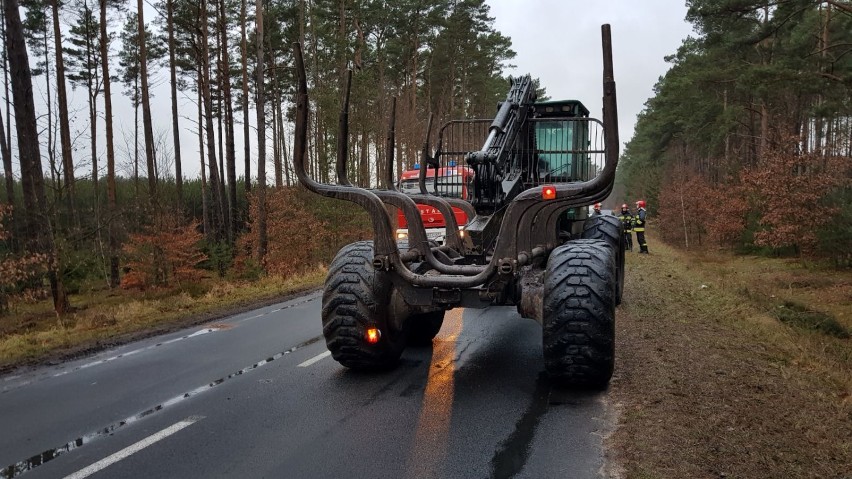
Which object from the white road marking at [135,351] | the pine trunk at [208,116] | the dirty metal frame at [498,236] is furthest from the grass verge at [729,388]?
the pine trunk at [208,116]

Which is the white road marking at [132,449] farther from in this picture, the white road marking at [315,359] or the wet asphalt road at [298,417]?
the white road marking at [315,359]

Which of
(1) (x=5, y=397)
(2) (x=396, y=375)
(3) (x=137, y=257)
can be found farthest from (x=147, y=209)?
(2) (x=396, y=375)

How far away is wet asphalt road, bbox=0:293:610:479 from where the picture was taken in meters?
4.05

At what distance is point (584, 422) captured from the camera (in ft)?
15.5

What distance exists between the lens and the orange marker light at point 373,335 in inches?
232

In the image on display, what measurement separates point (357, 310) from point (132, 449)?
224 centimetres

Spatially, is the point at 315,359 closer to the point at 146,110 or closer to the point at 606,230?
the point at 606,230

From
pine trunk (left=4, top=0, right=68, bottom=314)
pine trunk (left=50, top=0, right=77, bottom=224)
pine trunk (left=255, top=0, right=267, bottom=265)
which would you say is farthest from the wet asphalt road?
pine trunk (left=50, top=0, right=77, bottom=224)

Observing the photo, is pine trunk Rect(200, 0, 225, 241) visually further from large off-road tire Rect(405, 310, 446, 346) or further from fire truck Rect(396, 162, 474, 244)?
large off-road tire Rect(405, 310, 446, 346)

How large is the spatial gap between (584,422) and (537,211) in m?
1.94

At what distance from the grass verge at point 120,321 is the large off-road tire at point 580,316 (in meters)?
6.59

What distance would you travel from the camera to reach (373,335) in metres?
5.93

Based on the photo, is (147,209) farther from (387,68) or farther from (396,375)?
(387,68)

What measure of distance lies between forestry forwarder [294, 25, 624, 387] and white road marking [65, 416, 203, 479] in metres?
1.58
